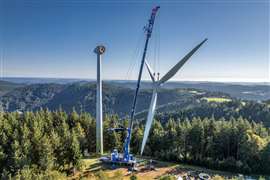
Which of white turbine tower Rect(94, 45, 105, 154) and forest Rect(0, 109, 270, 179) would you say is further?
white turbine tower Rect(94, 45, 105, 154)

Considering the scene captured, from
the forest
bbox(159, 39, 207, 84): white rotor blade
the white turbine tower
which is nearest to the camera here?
bbox(159, 39, 207, 84): white rotor blade

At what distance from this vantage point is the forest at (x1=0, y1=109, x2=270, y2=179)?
42.5m

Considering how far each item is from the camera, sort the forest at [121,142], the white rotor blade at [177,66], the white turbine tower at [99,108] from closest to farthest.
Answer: the white rotor blade at [177,66]
the forest at [121,142]
the white turbine tower at [99,108]

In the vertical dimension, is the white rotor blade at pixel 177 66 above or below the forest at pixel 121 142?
above

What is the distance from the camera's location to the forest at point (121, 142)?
42.5 m

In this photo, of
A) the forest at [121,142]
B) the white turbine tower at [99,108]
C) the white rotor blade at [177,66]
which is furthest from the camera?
the white turbine tower at [99,108]

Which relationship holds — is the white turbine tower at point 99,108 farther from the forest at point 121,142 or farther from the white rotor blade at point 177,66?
the white rotor blade at point 177,66

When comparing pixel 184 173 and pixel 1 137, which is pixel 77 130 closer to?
pixel 1 137

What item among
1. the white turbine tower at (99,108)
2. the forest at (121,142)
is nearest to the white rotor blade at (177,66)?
the forest at (121,142)

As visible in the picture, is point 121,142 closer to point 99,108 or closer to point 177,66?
point 99,108

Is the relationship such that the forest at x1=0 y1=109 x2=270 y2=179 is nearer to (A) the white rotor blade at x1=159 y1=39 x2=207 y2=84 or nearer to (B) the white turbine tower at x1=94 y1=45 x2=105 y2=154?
(B) the white turbine tower at x1=94 y1=45 x2=105 y2=154

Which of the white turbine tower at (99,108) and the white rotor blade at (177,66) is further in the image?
the white turbine tower at (99,108)

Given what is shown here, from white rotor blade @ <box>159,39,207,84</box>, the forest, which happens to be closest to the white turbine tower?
the forest

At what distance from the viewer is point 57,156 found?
147ft
